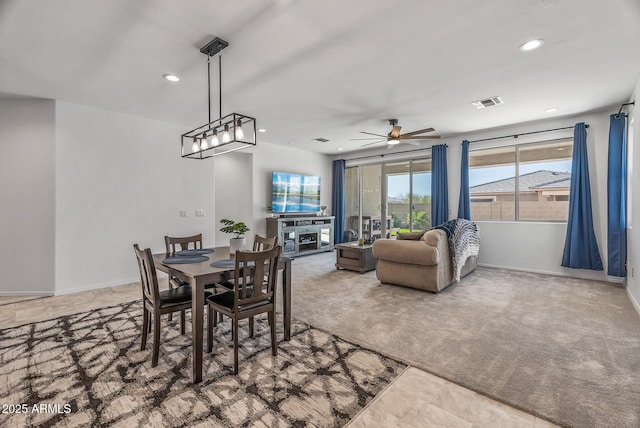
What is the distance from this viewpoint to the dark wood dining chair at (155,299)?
86.4 inches

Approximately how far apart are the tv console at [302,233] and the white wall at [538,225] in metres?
3.06

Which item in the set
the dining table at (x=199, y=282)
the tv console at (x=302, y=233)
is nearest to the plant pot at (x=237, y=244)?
the dining table at (x=199, y=282)

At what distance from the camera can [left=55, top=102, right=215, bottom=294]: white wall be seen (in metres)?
4.11

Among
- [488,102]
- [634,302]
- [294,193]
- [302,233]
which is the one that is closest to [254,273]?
[488,102]

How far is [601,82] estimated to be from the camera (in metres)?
3.56

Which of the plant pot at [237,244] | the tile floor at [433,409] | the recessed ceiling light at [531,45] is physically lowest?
the tile floor at [433,409]

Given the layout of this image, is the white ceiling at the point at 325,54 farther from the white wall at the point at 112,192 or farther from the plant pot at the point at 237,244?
the plant pot at the point at 237,244

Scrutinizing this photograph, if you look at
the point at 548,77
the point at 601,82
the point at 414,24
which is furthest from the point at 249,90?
the point at 601,82

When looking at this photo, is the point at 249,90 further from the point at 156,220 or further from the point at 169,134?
the point at 156,220

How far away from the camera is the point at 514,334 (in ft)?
9.20

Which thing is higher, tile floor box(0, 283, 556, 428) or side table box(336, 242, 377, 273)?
side table box(336, 242, 377, 273)

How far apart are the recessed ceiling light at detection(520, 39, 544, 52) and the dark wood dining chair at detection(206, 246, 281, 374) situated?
9.22ft

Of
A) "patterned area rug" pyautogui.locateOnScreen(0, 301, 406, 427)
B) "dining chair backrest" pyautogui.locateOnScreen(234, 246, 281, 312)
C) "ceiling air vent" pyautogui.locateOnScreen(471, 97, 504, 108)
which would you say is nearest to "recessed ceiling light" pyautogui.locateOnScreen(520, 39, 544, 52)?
"ceiling air vent" pyautogui.locateOnScreen(471, 97, 504, 108)

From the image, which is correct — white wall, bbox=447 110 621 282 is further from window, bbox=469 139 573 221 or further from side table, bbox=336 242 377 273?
side table, bbox=336 242 377 273
